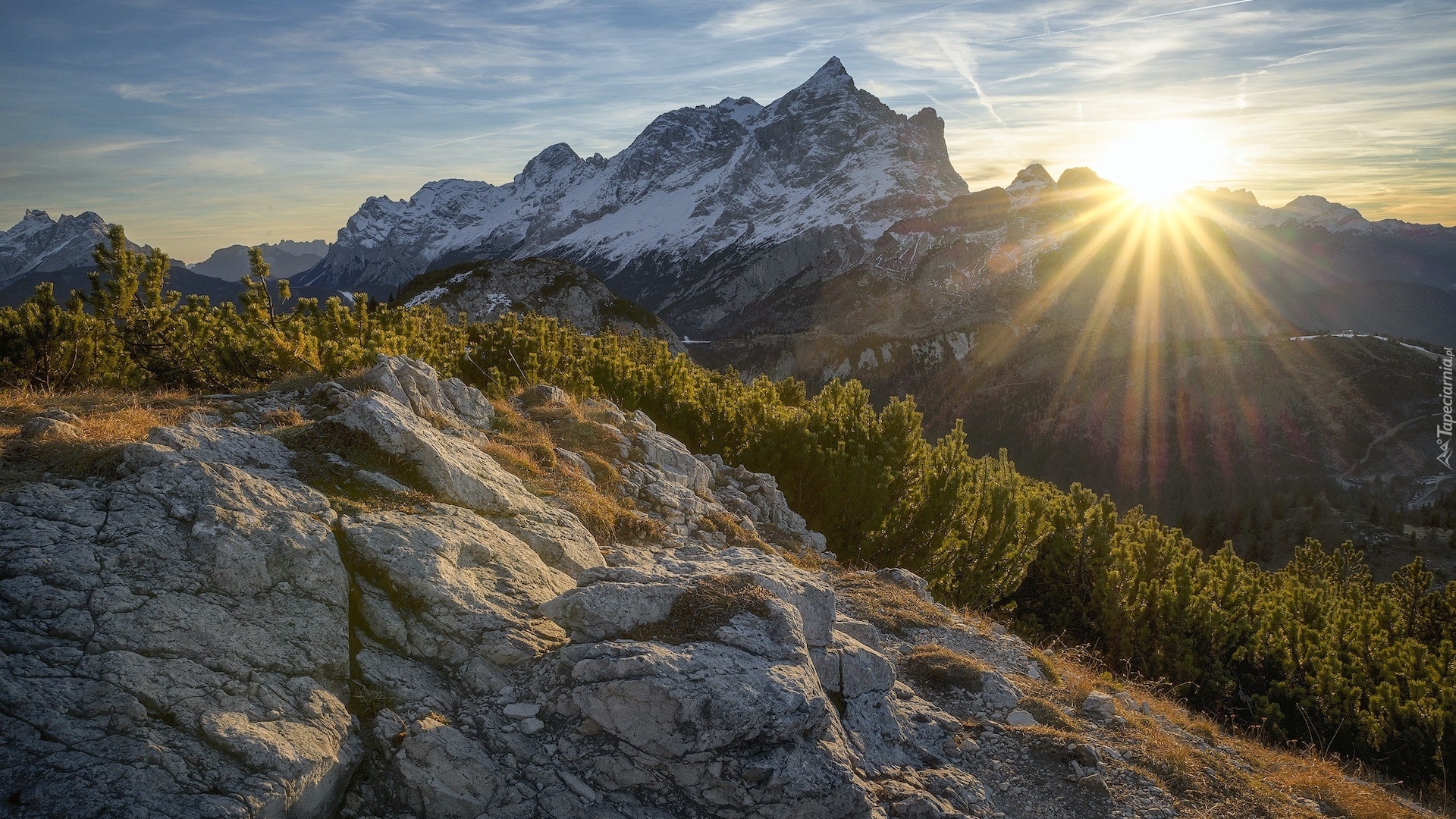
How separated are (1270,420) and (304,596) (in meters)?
172

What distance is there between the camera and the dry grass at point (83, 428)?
21.3ft

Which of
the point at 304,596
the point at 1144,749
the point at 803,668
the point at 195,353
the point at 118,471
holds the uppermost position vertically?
the point at 195,353

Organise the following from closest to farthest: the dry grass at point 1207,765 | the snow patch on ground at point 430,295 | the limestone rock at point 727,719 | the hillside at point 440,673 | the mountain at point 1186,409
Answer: the hillside at point 440,673
the limestone rock at point 727,719
the dry grass at point 1207,765
the snow patch on ground at point 430,295
the mountain at point 1186,409

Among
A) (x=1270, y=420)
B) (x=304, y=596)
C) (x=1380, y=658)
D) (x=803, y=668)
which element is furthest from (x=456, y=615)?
(x=1270, y=420)

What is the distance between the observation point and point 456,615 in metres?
6.59

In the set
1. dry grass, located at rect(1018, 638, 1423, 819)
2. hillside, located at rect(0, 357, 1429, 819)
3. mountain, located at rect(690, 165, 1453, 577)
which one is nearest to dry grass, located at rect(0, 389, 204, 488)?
hillside, located at rect(0, 357, 1429, 819)

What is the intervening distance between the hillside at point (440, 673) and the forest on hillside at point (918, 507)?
5436 mm

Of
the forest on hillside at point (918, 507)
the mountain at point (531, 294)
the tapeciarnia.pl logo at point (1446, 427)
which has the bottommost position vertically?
the tapeciarnia.pl logo at point (1446, 427)

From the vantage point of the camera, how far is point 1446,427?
121 metres

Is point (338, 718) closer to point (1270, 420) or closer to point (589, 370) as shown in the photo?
point (589, 370)

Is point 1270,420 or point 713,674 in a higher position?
point 713,674

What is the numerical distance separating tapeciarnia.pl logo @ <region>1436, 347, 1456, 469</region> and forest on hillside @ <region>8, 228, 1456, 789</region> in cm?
13294

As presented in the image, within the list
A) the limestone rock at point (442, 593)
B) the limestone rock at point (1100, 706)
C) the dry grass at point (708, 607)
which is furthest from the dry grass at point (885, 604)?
the limestone rock at point (442, 593)

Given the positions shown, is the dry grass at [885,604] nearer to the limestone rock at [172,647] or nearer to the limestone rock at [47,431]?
the limestone rock at [172,647]
